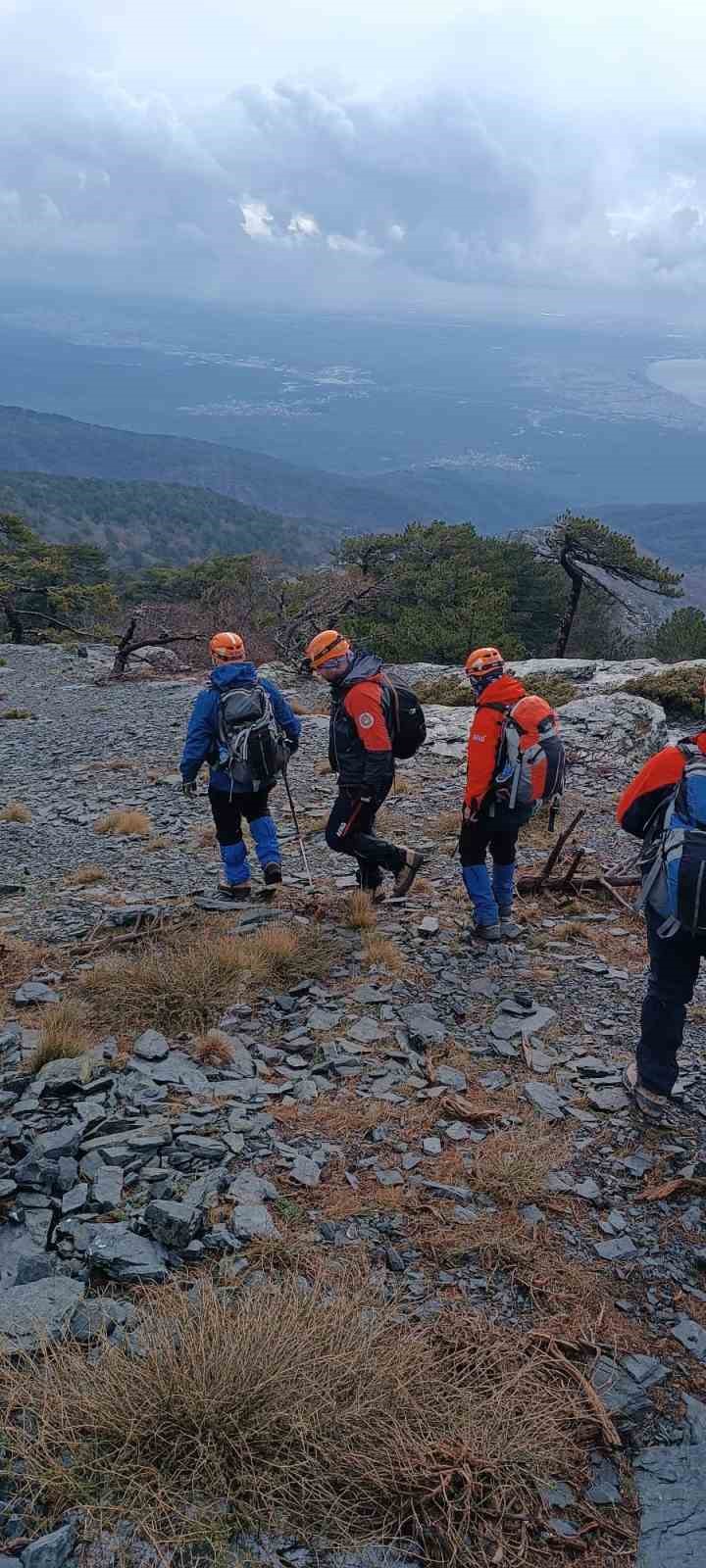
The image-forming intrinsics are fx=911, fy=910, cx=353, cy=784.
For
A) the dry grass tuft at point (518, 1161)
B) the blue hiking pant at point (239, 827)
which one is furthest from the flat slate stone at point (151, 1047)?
the blue hiking pant at point (239, 827)

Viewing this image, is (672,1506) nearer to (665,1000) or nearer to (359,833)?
(665,1000)

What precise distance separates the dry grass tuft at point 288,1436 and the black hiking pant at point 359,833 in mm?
4448

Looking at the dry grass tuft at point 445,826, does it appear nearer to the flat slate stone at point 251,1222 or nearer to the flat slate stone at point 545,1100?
the flat slate stone at point 545,1100

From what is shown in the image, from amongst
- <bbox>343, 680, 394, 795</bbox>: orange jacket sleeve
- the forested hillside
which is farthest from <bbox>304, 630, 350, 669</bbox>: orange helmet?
the forested hillside

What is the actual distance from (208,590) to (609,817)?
30.6 meters

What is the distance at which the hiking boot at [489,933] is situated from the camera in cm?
734

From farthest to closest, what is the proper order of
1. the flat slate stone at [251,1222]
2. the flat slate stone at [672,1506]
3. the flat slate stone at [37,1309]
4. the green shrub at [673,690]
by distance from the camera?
1. the green shrub at [673,690]
2. the flat slate stone at [251,1222]
3. the flat slate stone at [37,1309]
4. the flat slate stone at [672,1506]

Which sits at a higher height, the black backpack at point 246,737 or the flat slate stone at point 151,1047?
the black backpack at point 246,737

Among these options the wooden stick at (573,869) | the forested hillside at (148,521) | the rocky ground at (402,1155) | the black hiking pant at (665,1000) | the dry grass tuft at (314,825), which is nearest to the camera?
the rocky ground at (402,1155)

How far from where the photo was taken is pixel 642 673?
2006 centimetres

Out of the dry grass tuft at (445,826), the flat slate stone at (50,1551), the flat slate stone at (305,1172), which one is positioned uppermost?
the flat slate stone at (50,1551)

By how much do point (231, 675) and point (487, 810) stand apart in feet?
8.06

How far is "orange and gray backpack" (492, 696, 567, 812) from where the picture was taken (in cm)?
677

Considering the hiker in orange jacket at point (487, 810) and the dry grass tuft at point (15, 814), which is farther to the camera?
the dry grass tuft at point (15, 814)
